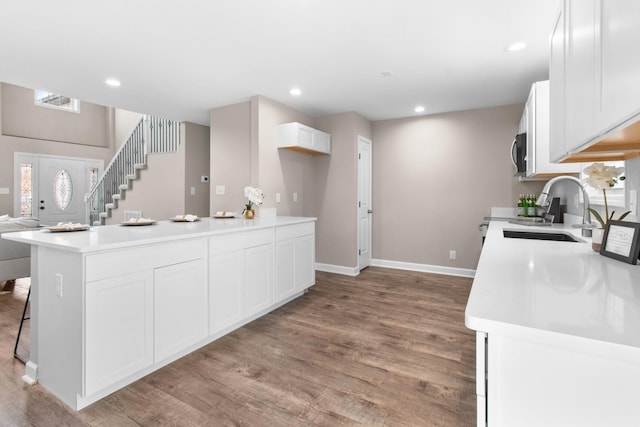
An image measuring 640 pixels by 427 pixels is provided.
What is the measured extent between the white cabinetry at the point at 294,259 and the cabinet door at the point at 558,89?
2430 mm

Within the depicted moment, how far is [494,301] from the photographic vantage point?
856 mm

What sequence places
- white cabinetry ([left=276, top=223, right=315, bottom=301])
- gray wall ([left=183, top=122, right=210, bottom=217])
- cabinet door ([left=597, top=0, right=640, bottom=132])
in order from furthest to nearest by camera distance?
gray wall ([left=183, top=122, right=210, bottom=217]) < white cabinetry ([left=276, top=223, right=315, bottom=301]) < cabinet door ([left=597, top=0, right=640, bottom=132])

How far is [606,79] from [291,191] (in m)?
4.01

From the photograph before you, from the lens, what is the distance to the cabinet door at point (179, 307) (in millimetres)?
2157

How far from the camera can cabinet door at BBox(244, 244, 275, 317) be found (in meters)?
2.94

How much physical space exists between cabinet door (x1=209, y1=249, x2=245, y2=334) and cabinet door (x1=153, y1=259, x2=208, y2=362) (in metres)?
0.08

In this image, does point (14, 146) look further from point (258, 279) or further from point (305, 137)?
point (258, 279)

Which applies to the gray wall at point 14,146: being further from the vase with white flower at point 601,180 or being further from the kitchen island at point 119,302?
Result: the vase with white flower at point 601,180

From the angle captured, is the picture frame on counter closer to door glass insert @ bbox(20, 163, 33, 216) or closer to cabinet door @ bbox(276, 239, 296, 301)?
cabinet door @ bbox(276, 239, 296, 301)

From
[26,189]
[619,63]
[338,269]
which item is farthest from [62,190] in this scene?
[619,63]

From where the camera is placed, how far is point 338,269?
197 inches

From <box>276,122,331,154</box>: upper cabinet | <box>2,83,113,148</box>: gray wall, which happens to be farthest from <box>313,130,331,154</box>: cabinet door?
<box>2,83,113,148</box>: gray wall

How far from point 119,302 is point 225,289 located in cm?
87

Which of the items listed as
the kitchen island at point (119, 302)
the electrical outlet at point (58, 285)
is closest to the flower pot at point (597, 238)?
the kitchen island at point (119, 302)
